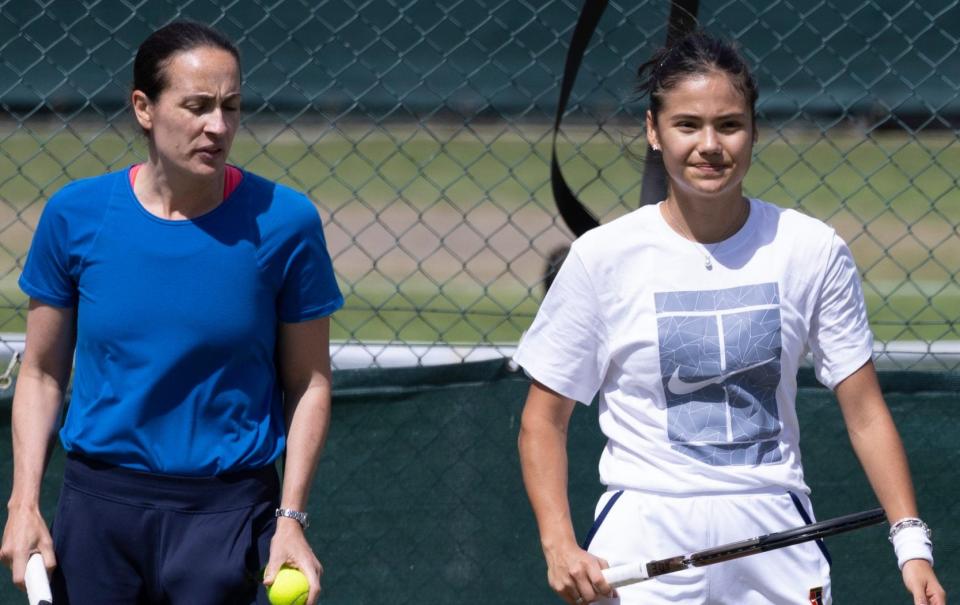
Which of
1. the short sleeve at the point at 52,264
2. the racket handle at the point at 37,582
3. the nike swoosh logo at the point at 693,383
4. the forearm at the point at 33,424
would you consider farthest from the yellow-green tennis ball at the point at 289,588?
the nike swoosh logo at the point at 693,383

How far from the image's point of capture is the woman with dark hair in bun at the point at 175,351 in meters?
2.77

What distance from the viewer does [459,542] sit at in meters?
4.17

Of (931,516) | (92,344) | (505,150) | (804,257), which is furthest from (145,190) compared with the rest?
(505,150)

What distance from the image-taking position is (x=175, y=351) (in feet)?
9.08

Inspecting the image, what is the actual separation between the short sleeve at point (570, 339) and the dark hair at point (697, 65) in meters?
0.36

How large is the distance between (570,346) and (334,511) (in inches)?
63.6

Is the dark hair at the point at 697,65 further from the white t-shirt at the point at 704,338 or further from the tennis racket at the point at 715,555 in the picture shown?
the tennis racket at the point at 715,555

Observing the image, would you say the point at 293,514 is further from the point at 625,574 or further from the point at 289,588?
the point at 625,574

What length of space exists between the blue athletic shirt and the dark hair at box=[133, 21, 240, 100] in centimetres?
20

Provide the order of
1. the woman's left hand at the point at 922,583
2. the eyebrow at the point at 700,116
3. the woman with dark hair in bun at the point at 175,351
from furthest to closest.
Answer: the woman with dark hair in bun at the point at 175,351 < the eyebrow at the point at 700,116 < the woman's left hand at the point at 922,583

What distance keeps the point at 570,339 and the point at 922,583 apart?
777mm

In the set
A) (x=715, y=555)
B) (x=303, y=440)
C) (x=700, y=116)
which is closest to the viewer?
(x=715, y=555)

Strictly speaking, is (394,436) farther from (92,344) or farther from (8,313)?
(8,313)

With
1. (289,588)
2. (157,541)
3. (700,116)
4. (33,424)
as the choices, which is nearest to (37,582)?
(157,541)
